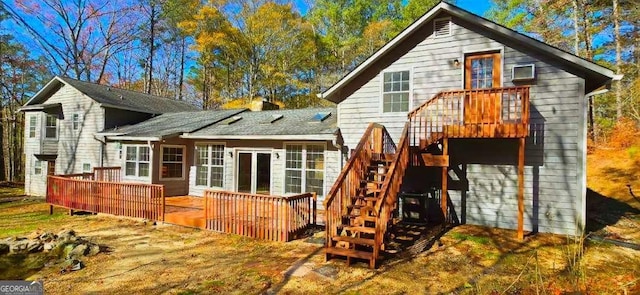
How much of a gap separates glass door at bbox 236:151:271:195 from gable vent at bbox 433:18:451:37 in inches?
281

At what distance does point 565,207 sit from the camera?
7832 millimetres

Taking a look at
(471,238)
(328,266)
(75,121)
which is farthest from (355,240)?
(75,121)

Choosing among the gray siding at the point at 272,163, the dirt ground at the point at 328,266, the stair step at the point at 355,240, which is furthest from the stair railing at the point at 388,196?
the gray siding at the point at 272,163

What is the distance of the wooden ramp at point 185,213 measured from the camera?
9172 millimetres

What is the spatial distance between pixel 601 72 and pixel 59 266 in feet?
40.7

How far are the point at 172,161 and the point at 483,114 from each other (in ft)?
37.5

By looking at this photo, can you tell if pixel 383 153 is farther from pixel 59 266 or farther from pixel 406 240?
pixel 59 266

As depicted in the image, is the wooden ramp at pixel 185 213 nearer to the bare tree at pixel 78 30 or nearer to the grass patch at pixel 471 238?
the grass patch at pixel 471 238

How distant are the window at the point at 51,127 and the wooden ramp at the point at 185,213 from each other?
9910 mm

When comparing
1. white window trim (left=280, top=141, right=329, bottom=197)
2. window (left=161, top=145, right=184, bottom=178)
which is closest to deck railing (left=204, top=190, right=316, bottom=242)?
white window trim (left=280, top=141, right=329, bottom=197)

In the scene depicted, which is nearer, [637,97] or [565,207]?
[565,207]

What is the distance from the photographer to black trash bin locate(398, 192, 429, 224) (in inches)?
351

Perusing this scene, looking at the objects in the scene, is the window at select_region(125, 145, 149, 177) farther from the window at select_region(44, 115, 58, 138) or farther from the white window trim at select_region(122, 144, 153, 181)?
the window at select_region(44, 115, 58, 138)

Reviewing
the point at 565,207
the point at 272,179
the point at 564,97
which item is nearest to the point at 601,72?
the point at 564,97
